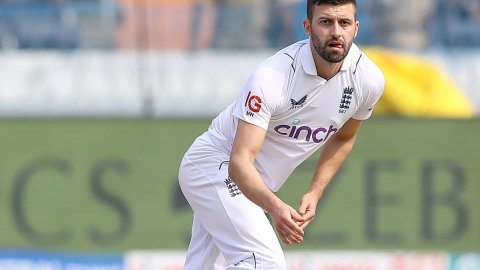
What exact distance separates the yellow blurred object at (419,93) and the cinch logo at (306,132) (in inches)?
152

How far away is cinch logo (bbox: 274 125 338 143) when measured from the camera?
5188mm

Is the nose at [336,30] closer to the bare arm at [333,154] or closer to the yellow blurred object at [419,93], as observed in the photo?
the bare arm at [333,154]

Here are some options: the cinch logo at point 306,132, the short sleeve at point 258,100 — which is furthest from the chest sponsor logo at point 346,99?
the short sleeve at point 258,100

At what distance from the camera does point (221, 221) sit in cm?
530

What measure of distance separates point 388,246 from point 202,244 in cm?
359

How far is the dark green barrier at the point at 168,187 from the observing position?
8.76 m

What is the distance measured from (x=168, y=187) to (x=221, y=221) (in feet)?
11.7

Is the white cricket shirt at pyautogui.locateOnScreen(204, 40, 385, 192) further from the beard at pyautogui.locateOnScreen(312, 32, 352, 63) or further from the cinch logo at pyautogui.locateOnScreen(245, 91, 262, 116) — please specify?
the beard at pyautogui.locateOnScreen(312, 32, 352, 63)

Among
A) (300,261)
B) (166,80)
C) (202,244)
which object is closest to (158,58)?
(166,80)

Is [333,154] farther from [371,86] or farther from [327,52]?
[327,52]

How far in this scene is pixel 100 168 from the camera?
878 cm

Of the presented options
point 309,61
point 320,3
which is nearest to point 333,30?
point 320,3

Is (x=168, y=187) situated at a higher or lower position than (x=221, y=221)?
lower

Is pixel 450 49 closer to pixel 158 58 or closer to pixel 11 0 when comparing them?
pixel 158 58
